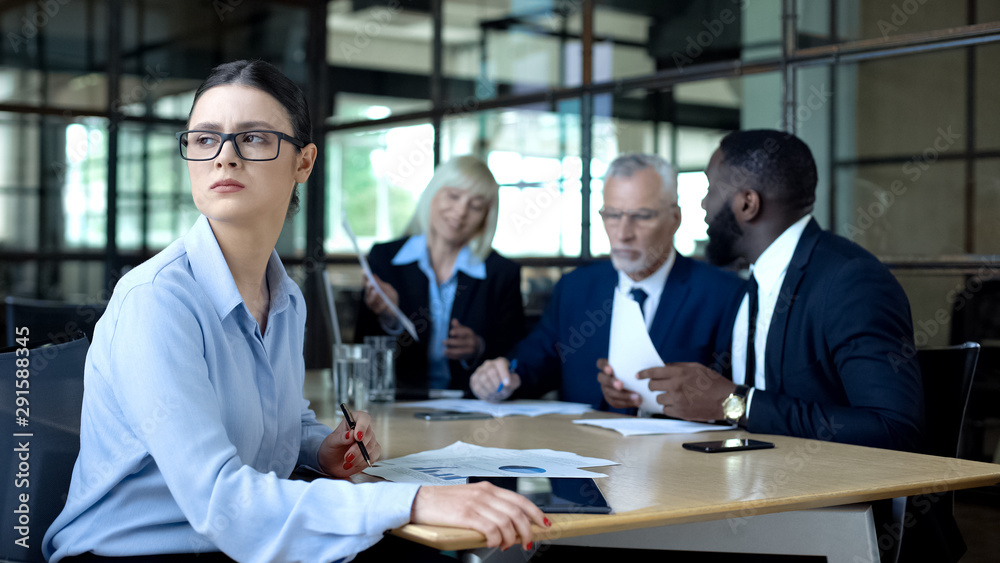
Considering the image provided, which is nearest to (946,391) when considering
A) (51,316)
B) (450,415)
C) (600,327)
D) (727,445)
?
(727,445)

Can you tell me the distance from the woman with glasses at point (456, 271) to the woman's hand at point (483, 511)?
6.37 feet

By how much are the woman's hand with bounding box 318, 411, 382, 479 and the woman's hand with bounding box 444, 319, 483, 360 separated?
1.17 m

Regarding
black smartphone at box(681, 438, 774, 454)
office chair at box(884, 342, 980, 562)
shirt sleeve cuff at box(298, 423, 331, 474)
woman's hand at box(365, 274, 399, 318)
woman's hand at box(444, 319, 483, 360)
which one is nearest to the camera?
shirt sleeve cuff at box(298, 423, 331, 474)

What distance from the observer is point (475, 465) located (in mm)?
1600

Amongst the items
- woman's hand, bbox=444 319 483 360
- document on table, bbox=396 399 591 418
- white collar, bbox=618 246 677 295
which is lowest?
document on table, bbox=396 399 591 418

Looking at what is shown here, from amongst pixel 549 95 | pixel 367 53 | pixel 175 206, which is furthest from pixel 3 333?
pixel 549 95

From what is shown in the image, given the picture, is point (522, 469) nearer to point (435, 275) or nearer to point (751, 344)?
point (751, 344)

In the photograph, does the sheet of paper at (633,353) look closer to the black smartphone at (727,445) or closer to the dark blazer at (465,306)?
the black smartphone at (727,445)

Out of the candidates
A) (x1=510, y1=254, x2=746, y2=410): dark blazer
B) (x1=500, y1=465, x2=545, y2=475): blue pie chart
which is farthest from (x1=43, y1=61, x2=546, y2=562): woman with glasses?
(x1=510, y1=254, x2=746, y2=410): dark blazer

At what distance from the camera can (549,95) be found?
432 cm

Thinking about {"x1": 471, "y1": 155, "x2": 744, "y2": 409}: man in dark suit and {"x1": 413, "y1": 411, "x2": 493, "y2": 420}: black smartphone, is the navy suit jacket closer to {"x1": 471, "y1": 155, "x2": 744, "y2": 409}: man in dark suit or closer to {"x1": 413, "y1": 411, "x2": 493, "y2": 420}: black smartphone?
{"x1": 471, "y1": 155, "x2": 744, "y2": 409}: man in dark suit

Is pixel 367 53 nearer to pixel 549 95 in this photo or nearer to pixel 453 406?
pixel 549 95

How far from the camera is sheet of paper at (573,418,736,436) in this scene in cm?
207

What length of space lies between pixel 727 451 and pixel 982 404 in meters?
2.20
